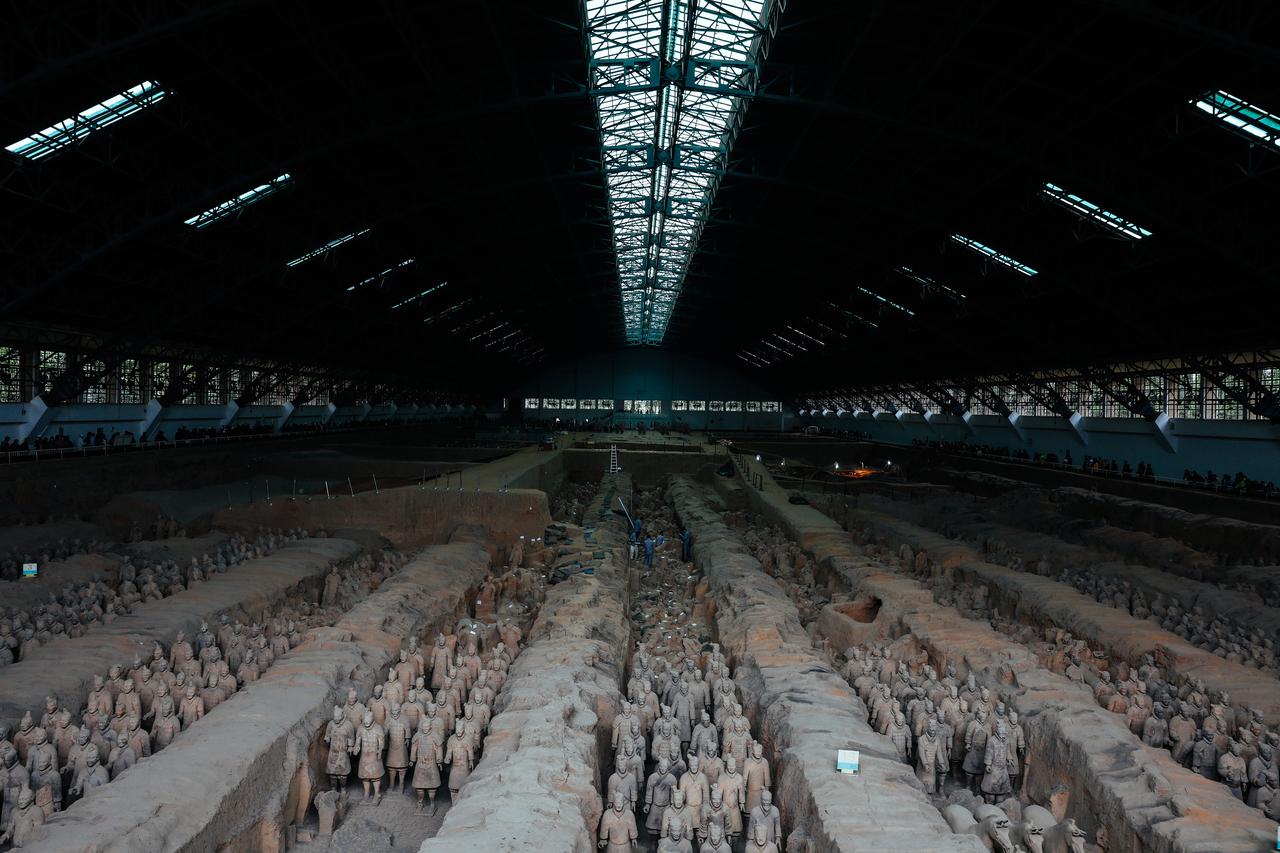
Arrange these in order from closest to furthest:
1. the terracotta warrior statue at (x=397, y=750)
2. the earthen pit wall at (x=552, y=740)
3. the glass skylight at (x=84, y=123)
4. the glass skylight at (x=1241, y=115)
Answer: the earthen pit wall at (x=552, y=740)
the terracotta warrior statue at (x=397, y=750)
the glass skylight at (x=1241, y=115)
the glass skylight at (x=84, y=123)

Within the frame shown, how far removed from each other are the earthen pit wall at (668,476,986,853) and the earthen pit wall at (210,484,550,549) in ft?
25.9

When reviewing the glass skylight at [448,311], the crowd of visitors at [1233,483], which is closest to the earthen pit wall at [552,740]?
the crowd of visitors at [1233,483]

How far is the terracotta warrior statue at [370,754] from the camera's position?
8.12m

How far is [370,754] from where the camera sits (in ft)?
26.6

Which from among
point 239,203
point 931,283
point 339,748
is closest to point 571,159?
point 239,203

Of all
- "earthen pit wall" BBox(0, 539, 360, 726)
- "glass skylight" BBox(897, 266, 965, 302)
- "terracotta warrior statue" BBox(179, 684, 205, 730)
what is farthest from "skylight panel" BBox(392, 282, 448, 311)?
"terracotta warrior statue" BBox(179, 684, 205, 730)

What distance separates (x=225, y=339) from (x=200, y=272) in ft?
19.7

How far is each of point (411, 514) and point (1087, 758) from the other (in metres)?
16.4

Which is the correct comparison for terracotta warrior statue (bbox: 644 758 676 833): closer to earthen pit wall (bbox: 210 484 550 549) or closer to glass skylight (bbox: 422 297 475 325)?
earthen pit wall (bbox: 210 484 550 549)

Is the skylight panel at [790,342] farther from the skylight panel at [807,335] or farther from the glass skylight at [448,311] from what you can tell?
the glass skylight at [448,311]

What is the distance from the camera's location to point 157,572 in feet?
46.9

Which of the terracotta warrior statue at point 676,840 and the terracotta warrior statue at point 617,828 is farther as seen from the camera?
the terracotta warrior statue at point 617,828

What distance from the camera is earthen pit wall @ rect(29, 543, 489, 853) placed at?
230 inches

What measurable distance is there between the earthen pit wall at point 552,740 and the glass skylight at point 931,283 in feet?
60.4
